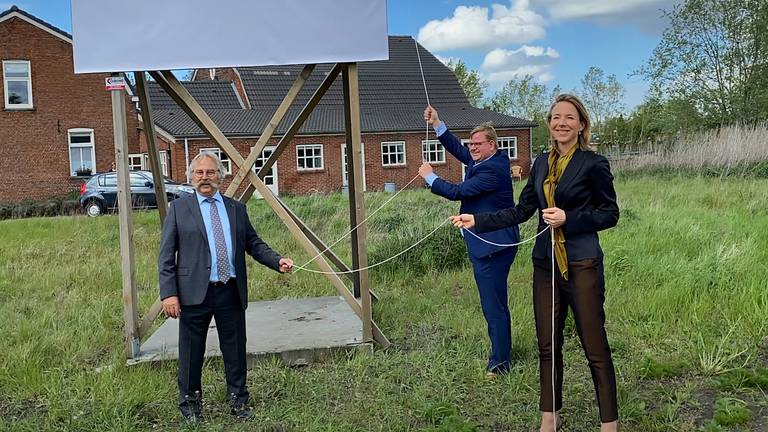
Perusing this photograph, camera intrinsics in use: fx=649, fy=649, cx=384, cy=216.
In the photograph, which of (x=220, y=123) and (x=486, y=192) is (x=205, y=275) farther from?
(x=220, y=123)

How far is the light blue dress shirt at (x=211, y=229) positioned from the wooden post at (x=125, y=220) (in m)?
1.37

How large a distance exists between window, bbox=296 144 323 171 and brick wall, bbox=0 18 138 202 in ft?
23.9

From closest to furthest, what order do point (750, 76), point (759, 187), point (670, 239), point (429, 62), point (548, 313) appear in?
point (548, 313)
point (670, 239)
point (759, 187)
point (750, 76)
point (429, 62)

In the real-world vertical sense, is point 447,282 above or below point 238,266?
below

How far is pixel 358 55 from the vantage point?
522 centimetres

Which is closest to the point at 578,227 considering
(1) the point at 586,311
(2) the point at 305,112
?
(1) the point at 586,311

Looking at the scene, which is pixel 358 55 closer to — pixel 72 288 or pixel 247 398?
pixel 247 398

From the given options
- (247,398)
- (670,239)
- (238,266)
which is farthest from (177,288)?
(670,239)

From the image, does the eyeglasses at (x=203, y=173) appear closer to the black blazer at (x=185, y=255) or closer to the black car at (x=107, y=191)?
the black blazer at (x=185, y=255)

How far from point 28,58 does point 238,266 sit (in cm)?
2714

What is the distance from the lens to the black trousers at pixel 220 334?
412 centimetres

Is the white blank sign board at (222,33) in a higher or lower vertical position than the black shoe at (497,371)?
higher

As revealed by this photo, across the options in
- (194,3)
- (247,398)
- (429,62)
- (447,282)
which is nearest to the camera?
(247,398)

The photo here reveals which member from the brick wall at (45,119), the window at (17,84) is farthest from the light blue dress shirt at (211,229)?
the window at (17,84)
